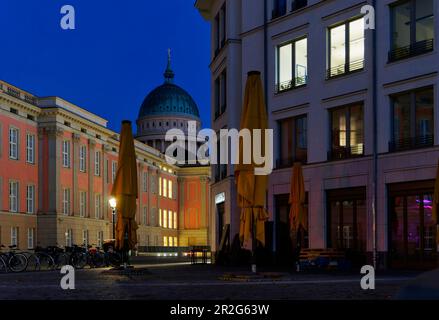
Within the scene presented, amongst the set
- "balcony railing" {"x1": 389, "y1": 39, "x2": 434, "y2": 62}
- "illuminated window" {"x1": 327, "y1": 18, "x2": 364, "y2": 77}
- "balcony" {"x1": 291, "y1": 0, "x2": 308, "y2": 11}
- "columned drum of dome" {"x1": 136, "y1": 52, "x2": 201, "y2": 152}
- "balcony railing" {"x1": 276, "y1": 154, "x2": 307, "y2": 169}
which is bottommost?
"balcony railing" {"x1": 276, "y1": 154, "x2": 307, "y2": 169}

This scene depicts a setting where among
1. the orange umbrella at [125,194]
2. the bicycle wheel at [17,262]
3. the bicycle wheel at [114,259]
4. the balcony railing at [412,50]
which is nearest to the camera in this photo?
the orange umbrella at [125,194]

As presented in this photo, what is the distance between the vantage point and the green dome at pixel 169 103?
15250 centimetres

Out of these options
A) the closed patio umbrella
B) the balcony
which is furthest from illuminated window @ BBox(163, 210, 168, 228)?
the closed patio umbrella

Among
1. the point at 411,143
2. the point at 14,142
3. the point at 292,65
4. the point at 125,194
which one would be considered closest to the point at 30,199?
the point at 14,142

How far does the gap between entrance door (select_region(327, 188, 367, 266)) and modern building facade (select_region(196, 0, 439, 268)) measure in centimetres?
4

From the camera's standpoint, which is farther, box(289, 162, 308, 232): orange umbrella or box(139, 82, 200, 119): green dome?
box(139, 82, 200, 119): green dome

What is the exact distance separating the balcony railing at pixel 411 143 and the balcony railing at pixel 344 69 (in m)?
3.36

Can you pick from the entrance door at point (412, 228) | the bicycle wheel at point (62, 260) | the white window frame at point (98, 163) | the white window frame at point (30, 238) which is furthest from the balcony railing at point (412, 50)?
the white window frame at point (98, 163)

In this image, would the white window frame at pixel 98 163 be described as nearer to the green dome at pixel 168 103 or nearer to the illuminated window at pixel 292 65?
the illuminated window at pixel 292 65

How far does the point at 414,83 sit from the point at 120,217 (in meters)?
11.2

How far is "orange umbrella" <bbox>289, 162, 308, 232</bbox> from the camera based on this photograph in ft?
79.2

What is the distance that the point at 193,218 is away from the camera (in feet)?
360

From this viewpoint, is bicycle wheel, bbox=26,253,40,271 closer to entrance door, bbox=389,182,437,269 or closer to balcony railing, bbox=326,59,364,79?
balcony railing, bbox=326,59,364,79
